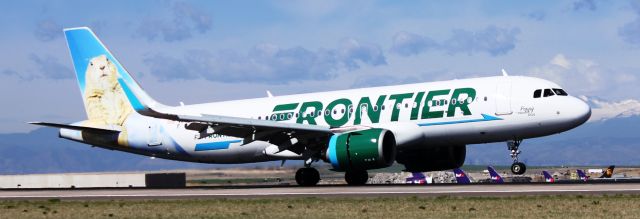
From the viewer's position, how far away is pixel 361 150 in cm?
4047

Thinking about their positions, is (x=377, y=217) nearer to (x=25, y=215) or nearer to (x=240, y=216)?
(x=240, y=216)

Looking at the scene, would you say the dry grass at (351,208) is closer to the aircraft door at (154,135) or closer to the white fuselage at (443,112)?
the white fuselage at (443,112)

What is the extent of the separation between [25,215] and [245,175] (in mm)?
33753

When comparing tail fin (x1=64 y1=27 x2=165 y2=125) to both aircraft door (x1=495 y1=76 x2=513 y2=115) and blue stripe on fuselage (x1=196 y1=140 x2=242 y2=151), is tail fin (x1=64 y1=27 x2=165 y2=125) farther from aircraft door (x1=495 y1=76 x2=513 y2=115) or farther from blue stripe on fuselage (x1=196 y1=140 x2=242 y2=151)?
aircraft door (x1=495 y1=76 x2=513 y2=115)

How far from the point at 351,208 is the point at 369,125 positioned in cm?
1639

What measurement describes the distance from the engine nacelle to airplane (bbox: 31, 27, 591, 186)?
0.15ft

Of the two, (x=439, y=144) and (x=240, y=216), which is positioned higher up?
(x=439, y=144)

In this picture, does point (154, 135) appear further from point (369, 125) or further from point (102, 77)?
point (369, 125)

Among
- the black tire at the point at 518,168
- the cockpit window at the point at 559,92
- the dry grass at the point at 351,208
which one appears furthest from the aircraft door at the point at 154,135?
the cockpit window at the point at 559,92

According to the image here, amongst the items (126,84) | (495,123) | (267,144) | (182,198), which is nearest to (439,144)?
(495,123)

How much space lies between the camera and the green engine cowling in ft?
133

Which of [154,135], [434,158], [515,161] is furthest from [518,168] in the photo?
[154,135]

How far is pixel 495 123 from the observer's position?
42.0 meters

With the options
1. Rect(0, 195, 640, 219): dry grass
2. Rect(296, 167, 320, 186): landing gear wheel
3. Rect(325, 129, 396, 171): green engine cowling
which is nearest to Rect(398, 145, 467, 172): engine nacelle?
Rect(296, 167, 320, 186): landing gear wheel
